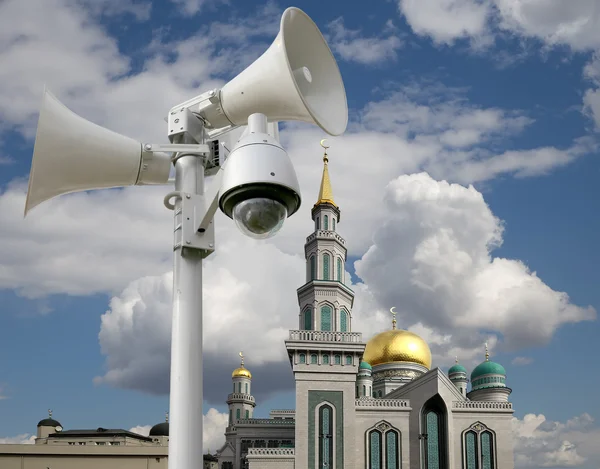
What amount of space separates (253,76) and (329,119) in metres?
0.62

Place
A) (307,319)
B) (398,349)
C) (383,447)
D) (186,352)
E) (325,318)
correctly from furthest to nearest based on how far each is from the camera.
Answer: (398,349), (307,319), (325,318), (383,447), (186,352)

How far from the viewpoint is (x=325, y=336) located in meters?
43.5

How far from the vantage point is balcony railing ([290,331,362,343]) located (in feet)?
142

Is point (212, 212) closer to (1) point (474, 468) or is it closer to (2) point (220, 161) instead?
(2) point (220, 161)

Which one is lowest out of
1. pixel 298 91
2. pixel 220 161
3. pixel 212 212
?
pixel 212 212

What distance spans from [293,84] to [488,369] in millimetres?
53669

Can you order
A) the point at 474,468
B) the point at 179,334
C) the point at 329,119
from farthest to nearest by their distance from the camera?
the point at 474,468 < the point at 329,119 < the point at 179,334

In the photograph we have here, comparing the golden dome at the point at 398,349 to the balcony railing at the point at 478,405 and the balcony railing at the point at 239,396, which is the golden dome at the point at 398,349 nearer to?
the balcony railing at the point at 478,405

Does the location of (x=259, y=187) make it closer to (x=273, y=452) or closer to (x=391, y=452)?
(x=273, y=452)

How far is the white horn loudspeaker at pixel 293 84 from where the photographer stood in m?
4.39

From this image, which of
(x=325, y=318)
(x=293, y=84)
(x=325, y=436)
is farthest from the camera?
(x=325, y=318)

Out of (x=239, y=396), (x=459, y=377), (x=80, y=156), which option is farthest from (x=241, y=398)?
(x=80, y=156)

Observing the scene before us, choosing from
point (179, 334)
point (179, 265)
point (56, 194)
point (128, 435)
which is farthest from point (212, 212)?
point (128, 435)

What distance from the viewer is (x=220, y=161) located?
4.51 m
